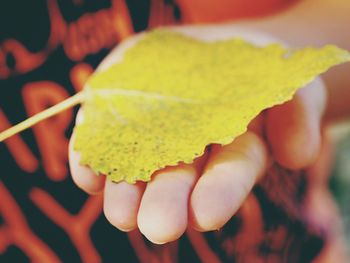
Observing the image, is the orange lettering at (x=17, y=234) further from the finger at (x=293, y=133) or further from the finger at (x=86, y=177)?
the finger at (x=293, y=133)

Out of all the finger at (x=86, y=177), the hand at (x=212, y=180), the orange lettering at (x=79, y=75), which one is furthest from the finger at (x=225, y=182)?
the orange lettering at (x=79, y=75)

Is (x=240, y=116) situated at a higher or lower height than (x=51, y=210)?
higher

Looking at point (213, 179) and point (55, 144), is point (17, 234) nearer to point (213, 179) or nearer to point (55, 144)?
point (55, 144)

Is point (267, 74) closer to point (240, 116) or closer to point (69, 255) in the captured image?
point (240, 116)

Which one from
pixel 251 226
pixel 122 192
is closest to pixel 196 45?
pixel 122 192

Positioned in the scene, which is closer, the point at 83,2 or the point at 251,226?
the point at 83,2

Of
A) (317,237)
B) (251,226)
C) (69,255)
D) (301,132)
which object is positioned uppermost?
(301,132)

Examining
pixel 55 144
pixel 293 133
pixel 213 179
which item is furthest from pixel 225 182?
pixel 55 144

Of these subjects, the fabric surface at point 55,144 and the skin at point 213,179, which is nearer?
the skin at point 213,179
